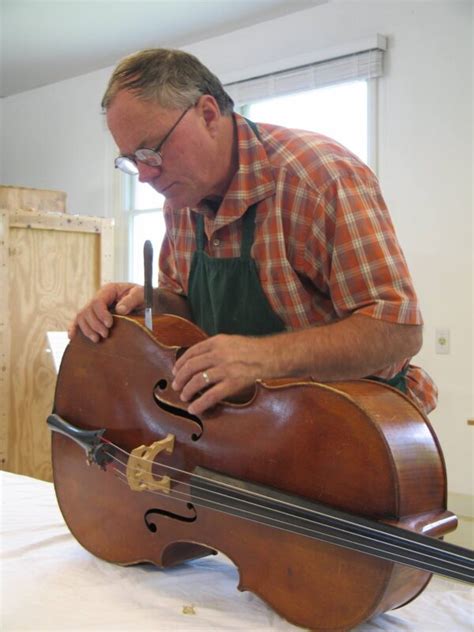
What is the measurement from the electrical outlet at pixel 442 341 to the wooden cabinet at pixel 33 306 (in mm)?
1896

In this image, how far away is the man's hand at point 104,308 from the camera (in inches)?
53.6

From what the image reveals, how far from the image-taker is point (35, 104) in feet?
20.5

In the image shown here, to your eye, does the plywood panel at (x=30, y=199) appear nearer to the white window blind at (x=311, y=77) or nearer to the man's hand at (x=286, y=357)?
the white window blind at (x=311, y=77)

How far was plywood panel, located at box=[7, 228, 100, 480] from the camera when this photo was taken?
378 cm

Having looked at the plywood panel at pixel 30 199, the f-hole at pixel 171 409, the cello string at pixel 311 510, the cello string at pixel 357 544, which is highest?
the plywood panel at pixel 30 199

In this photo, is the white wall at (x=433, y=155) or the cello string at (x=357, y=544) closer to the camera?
the cello string at (x=357, y=544)

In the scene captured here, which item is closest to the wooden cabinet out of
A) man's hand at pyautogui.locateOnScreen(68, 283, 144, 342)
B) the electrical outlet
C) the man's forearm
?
the electrical outlet

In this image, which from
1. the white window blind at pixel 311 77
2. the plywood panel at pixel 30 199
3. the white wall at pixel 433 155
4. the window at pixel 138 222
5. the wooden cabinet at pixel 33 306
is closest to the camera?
the white wall at pixel 433 155

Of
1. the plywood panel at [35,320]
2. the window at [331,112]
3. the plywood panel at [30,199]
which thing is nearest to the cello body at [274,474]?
the plywood panel at [35,320]

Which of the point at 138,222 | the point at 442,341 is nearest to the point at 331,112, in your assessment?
the point at 442,341

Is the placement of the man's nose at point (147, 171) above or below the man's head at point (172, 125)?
below

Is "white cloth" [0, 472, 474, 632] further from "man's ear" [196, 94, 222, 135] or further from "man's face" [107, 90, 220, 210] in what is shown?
"man's ear" [196, 94, 222, 135]

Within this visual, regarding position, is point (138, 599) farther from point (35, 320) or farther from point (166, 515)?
point (35, 320)

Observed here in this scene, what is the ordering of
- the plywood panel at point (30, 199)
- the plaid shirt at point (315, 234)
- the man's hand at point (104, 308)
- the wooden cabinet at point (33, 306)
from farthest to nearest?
1. the plywood panel at point (30, 199)
2. the wooden cabinet at point (33, 306)
3. the man's hand at point (104, 308)
4. the plaid shirt at point (315, 234)
